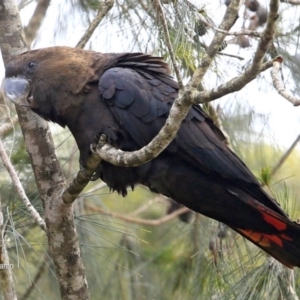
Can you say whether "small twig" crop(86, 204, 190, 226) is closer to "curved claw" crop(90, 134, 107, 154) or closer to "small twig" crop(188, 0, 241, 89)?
"curved claw" crop(90, 134, 107, 154)

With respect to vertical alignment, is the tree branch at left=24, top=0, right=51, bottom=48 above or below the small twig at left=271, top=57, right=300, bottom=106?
above

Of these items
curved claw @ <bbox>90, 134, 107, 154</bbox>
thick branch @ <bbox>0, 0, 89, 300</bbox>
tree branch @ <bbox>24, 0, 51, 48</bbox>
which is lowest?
thick branch @ <bbox>0, 0, 89, 300</bbox>

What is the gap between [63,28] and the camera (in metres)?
3.39

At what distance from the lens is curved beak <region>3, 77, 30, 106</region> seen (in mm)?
2318

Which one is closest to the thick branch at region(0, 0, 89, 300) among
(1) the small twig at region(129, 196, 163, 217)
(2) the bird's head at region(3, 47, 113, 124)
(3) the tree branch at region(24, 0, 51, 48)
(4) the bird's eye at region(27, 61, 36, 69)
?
(2) the bird's head at region(3, 47, 113, 124)

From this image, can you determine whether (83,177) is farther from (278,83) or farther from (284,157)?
(284,157)

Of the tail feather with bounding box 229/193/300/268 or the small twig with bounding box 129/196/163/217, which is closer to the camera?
the tail feather with bounding box 229/193/300/268

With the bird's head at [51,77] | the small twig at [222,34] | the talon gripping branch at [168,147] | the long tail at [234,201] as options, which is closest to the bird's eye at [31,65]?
the bird's head at [51,77]

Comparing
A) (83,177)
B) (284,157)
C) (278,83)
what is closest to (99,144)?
(83,177)

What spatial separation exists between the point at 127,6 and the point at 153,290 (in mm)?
1367

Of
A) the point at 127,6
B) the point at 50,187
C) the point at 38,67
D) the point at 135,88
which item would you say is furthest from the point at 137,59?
the point at 127,6

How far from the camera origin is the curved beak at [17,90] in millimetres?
2318

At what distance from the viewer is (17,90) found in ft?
7.78

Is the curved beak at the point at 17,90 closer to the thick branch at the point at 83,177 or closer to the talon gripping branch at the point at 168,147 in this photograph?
the talon gripping branch at the point at 168,147
